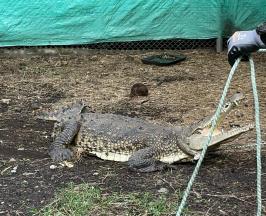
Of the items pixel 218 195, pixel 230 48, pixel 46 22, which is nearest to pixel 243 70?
pixel 46 22

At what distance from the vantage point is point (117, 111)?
670 cm

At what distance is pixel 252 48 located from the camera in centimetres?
309

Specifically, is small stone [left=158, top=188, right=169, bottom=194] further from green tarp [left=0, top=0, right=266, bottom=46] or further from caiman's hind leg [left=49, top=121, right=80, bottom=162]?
green tarp [left=0, top=0, right=266, bottom=46]

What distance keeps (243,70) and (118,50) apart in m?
2.29

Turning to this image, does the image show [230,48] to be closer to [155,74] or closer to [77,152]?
[77,152]

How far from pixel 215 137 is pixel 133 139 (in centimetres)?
75

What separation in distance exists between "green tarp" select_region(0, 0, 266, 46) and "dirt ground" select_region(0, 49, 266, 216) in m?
0.35

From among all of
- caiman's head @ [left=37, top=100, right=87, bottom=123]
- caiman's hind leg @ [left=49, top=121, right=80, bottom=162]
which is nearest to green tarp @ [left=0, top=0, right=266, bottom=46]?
caiman's head @ [left=37, top=100, right=87, bottom=123]

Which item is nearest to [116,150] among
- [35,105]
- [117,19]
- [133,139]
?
[133,139]

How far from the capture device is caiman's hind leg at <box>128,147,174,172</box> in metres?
4.70

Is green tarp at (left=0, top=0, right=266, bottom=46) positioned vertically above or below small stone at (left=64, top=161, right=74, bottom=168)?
above

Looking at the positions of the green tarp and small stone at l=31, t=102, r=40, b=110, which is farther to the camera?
the green tarp

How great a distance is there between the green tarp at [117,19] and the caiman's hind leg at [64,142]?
4184 millimetres

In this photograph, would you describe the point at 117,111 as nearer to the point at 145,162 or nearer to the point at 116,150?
the point at 116,150
